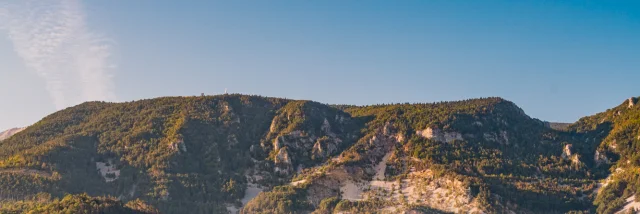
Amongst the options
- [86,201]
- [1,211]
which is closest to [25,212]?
[1,211]

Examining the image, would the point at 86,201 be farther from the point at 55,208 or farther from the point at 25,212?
the point at 25,212

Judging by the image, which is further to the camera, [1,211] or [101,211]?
[1,211]

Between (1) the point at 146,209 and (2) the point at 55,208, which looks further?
(1) the point at 146,209

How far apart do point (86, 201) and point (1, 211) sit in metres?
25.0

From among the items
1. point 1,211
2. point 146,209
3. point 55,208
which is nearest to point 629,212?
point 146,209

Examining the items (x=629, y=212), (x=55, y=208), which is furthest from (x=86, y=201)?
(x=629, y=212)

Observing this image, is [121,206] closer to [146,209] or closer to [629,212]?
[146,209]

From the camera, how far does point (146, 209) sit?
198 m

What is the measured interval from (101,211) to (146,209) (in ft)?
77.6

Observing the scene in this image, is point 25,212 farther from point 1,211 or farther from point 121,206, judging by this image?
point 121,206

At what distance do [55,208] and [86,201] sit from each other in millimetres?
7418

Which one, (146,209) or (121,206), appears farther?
(146,209)

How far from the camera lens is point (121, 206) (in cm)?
18262

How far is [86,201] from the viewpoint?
180000mm
